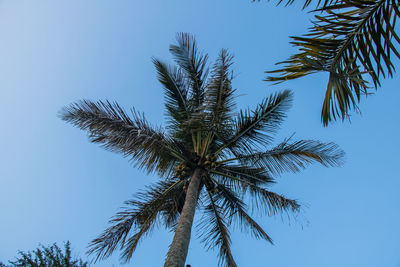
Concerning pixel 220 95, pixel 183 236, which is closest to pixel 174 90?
pixel 220 95

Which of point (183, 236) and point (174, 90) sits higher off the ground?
point (174, 90)

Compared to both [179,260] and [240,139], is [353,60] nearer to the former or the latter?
[179,260]

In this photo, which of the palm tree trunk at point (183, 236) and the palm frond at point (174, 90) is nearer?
the palm tree trunk at point (183, 236)

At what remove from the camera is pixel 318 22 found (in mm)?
2766

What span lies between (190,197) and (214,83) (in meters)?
2.84

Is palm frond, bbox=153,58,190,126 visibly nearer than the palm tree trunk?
No

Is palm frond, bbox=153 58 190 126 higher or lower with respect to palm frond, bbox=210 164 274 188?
higher

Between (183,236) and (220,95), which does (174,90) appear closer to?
(220,95)

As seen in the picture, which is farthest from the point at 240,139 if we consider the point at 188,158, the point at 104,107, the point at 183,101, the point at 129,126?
the point at 104,107

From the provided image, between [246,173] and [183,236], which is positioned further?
[246,173]

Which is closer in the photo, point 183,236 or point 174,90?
point 183,236

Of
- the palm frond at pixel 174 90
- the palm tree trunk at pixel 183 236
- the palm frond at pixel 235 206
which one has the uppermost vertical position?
the palm frond at pixel 174 90

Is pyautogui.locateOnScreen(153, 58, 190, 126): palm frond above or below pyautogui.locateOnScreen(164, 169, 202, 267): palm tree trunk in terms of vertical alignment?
above

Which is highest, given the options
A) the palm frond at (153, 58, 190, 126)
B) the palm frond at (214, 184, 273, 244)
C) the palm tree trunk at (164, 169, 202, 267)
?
the palm frond at (153, 58, 190, 126)
